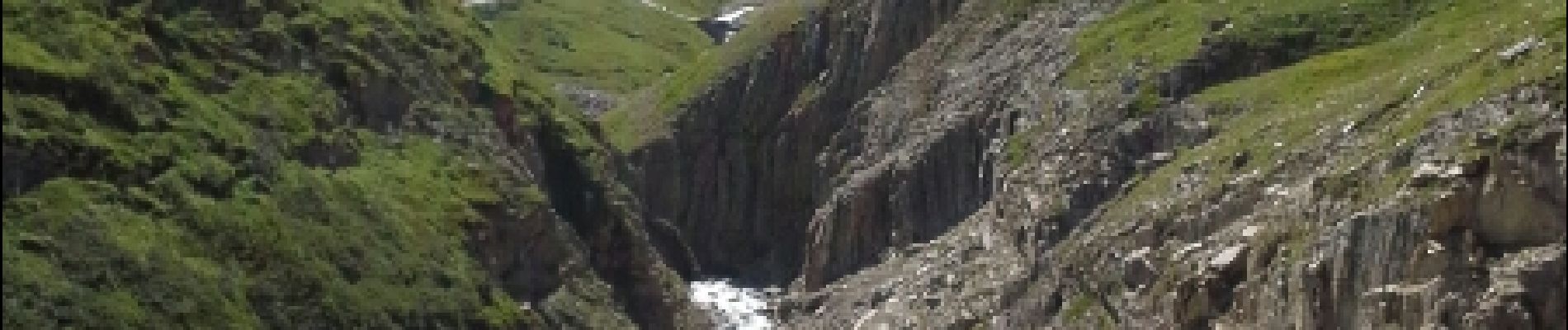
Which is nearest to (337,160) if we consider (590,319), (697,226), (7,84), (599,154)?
(590,319)

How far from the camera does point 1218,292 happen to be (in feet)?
206

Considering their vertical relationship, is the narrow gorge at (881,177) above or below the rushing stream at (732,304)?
above

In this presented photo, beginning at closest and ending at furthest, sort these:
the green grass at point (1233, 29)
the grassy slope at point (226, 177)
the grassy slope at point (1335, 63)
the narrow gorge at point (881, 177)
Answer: the narrow gorge at point (881, 177) < the grassy slope at point (1335, 63) < the grassy slope at point (226, 177) < the green grass at point (1233, 29)

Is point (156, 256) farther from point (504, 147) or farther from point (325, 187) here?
point (504, 147)

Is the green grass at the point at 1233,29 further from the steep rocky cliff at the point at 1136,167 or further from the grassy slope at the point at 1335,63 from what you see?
the steep rocky cliff at the point at 1136,167

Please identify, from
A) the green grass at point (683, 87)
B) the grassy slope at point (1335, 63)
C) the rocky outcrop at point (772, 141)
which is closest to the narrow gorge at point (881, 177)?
the grassy slope at point (1335, 63)

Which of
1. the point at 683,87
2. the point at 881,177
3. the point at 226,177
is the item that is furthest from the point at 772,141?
the point at 226,177

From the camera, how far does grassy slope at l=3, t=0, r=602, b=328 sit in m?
63.4

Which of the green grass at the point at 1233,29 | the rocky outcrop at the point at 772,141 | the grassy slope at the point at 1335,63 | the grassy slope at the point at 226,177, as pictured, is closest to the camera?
the grassy slope at the point at 1335,63

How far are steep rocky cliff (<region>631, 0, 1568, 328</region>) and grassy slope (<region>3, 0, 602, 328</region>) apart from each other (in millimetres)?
21952

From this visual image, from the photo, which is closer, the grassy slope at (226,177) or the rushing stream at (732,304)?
the grassy slope at (226,177)

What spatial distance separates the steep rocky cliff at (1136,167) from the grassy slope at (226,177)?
22.0 metres

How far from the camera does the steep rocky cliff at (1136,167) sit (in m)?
53.4

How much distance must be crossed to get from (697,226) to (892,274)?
136ft
